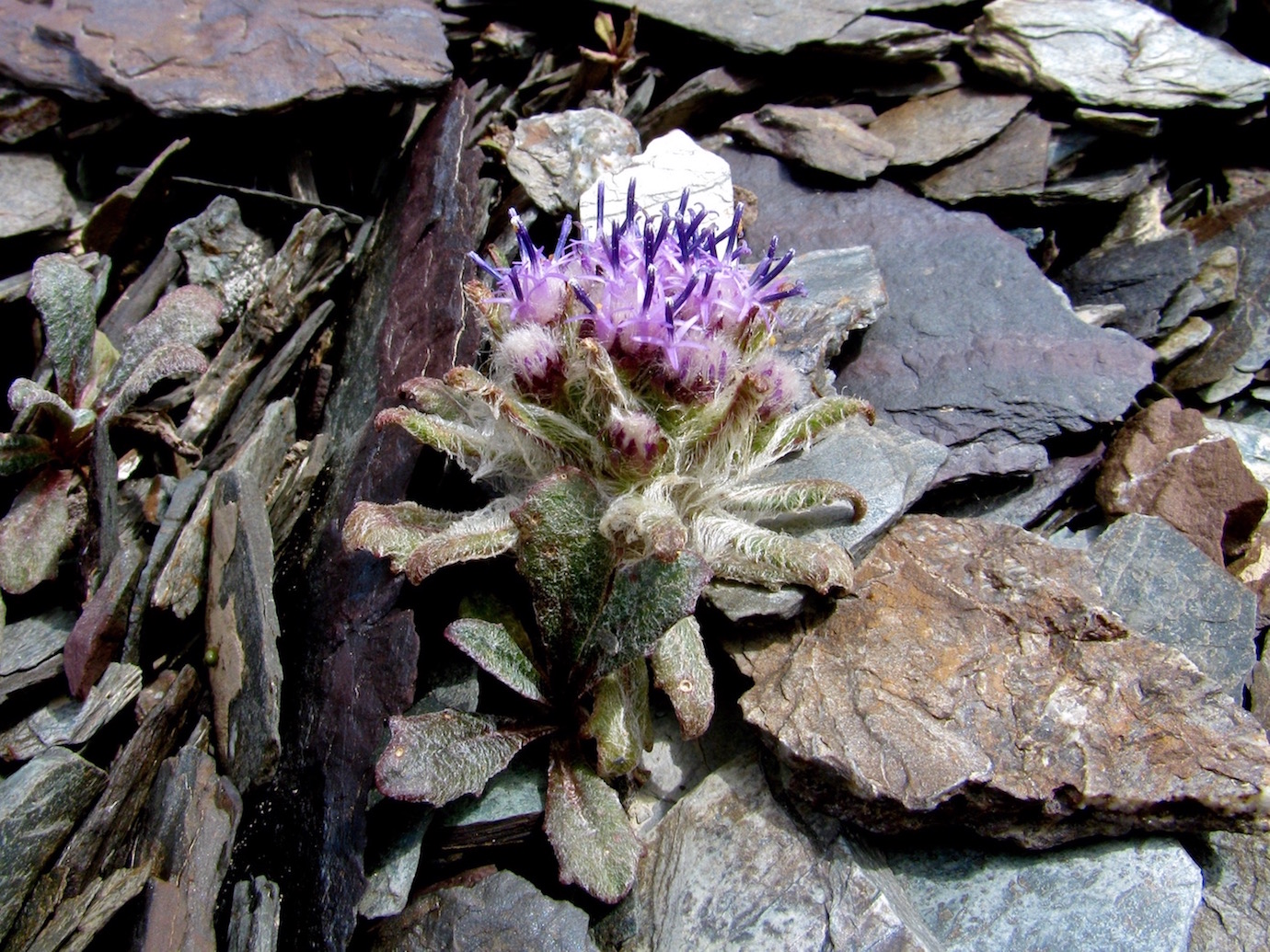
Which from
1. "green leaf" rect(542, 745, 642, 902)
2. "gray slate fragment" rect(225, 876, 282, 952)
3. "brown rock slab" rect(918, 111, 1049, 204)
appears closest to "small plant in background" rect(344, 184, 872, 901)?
"green leaf" rect(542, 745, 642, 902)

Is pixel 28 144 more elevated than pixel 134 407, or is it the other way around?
pixel 28 144

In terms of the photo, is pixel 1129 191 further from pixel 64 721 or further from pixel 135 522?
pixel 64 721

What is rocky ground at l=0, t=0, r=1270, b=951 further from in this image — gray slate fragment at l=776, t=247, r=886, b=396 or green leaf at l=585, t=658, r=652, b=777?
green leaf at l=585, t=658, r=652, b=777

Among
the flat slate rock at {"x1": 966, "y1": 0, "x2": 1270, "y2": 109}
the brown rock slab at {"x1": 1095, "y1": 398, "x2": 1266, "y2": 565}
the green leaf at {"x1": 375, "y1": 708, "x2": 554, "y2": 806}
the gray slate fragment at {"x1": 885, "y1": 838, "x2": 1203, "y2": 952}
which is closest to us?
the green leaf at {"x1": 375, "y1": 708, "x2": 554, "y2": 806}

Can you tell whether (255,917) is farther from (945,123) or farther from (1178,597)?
(945,123)

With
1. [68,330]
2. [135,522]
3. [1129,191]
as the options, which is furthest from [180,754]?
[1129,191]

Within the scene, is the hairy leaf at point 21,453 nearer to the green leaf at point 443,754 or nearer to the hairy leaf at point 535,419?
the hairy leaf at point 535,419

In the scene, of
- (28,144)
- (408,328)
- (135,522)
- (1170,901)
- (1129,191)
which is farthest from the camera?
(1129,191)
